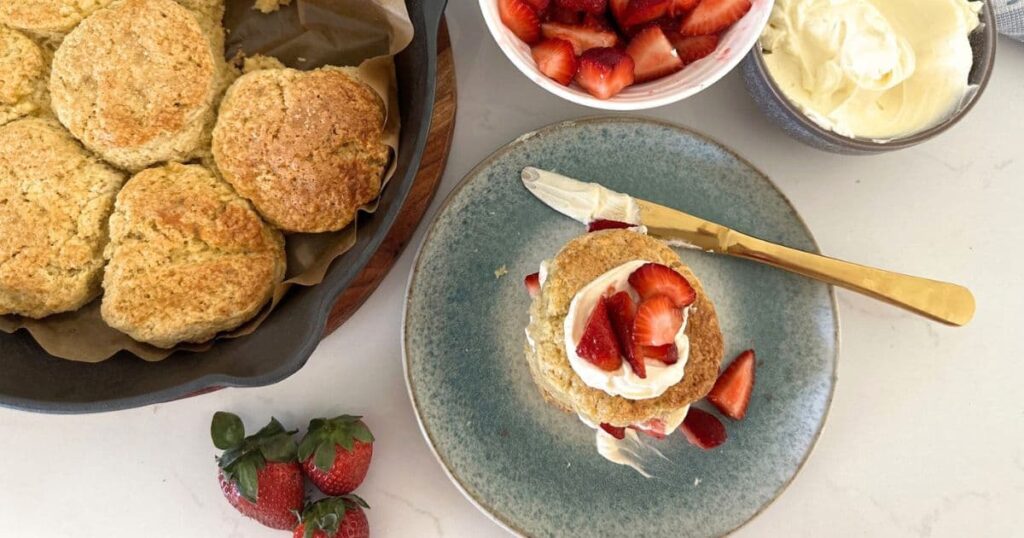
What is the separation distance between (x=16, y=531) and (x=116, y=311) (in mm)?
779

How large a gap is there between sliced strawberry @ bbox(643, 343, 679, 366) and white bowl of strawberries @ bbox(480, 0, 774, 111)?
502 millimetres

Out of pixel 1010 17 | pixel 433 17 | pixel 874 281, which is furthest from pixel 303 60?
pixel 1010 17

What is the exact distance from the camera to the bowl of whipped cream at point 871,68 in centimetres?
165

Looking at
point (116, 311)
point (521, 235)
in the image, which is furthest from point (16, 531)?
point (521, 235)

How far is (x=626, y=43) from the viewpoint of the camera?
5.29 feet

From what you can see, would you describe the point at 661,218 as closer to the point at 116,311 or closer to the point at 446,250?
the point at 446,250

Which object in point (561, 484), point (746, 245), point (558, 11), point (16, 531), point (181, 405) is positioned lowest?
point (16, 531)

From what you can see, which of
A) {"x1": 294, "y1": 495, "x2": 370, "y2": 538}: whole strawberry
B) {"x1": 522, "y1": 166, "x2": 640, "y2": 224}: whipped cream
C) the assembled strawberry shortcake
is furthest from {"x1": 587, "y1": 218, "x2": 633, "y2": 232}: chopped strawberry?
{"x1": 294, "y1": 495, "x2": 370, "y2": 538}: whole strawberry

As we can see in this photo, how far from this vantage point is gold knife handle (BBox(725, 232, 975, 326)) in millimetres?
1746

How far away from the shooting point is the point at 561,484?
1736 mm

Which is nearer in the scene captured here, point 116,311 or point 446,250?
point 116,311

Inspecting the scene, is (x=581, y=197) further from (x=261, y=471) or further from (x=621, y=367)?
(x=261, y=471)

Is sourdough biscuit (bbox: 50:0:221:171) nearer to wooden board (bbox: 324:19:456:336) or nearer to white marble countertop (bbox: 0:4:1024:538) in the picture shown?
wooden board (bbox: 324:19:456:336)

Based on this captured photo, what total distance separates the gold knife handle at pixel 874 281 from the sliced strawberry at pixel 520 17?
669 mm
